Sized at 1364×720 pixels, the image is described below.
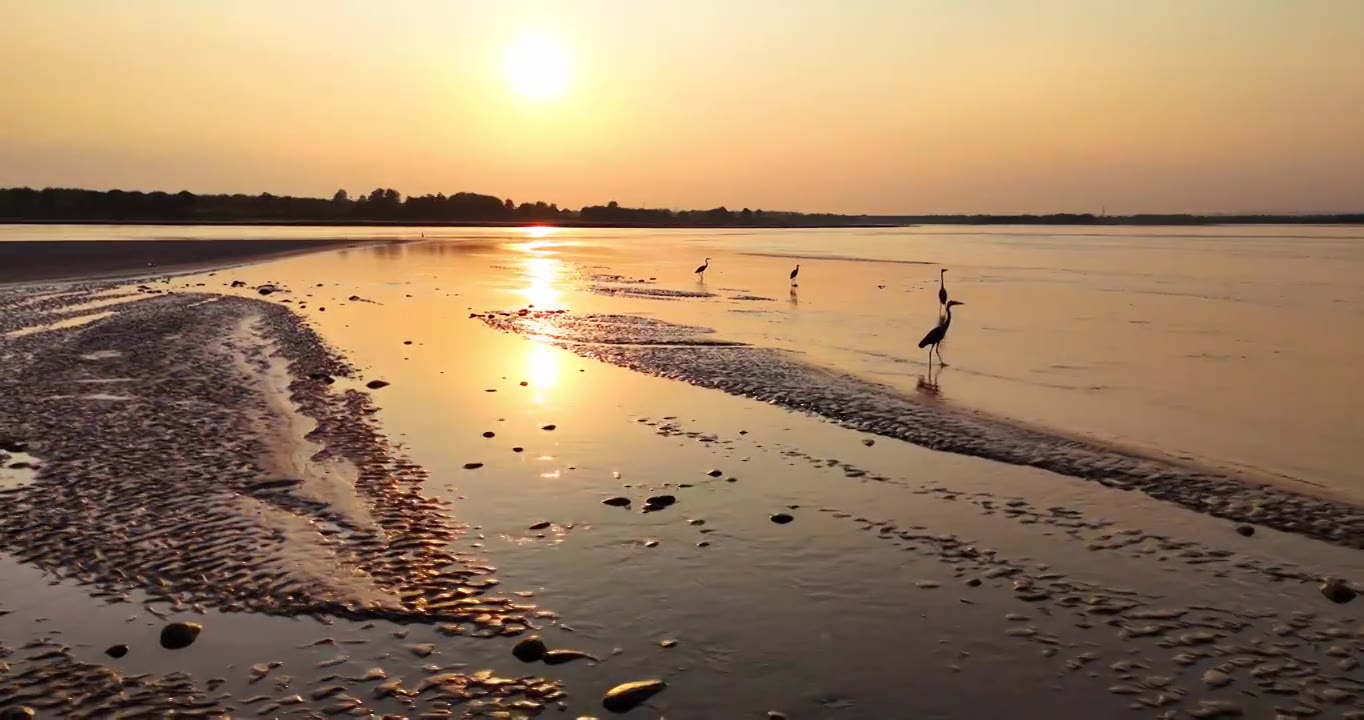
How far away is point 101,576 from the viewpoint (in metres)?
6.77

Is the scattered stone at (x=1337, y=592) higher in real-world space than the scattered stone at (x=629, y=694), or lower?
lower

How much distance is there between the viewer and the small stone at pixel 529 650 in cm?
560

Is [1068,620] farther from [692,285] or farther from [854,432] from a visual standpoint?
[692,285]

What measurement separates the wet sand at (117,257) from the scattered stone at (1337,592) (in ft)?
139

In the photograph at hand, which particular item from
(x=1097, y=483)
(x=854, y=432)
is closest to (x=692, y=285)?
(x=854, y=432)

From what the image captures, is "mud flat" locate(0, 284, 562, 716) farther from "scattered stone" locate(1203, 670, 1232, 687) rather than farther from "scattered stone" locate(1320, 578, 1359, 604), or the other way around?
"scattered stone" locate(1320, 578, 1359, 604)

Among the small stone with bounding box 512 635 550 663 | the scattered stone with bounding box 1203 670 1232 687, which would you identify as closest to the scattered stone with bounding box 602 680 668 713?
the small stone with bounding box 512 635 550 663

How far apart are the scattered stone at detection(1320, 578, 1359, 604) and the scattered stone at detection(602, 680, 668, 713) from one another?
520 cm

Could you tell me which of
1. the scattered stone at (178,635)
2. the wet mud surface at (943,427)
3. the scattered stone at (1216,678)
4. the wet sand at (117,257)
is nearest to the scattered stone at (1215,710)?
the scattered stone at (1216,678)

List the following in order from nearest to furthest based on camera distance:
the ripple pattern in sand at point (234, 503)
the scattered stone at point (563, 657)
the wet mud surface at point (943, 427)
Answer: the scattered stone at point (563, 657) < the ripple pattern in sand at point (234, 503) < the wet mud surface at point (943, 427)

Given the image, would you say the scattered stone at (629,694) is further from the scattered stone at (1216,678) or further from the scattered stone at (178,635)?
the scattered stone at (1216,678)

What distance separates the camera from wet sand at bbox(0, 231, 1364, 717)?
5.32 metres

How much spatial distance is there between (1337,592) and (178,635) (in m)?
8.24

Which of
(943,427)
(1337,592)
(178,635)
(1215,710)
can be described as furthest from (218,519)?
(1337,592)
